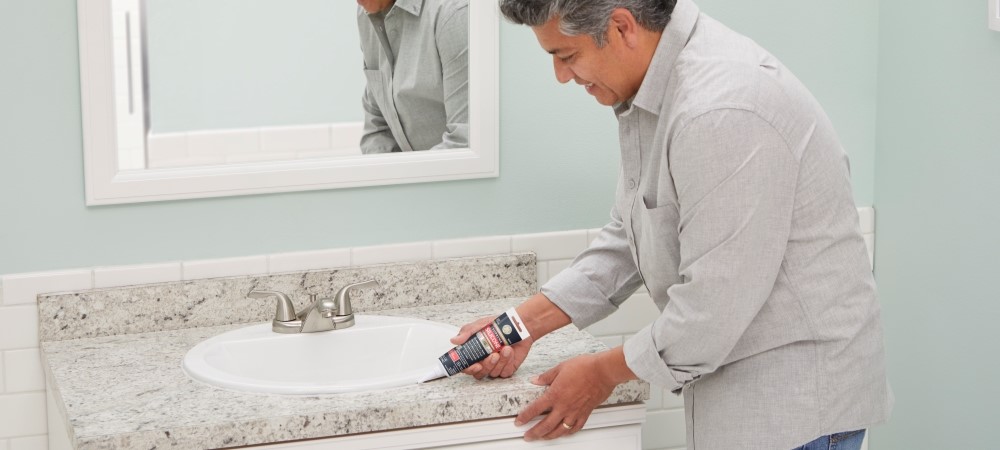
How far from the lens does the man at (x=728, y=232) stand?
1.70 meters

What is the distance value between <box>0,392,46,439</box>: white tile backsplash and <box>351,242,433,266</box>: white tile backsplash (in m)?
0.68

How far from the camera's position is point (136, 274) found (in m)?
2.41

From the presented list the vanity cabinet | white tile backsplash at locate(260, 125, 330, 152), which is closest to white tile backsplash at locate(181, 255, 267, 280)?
white tile backsplash at locate(260, 125, 330, 152)

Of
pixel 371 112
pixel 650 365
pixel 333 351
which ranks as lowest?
pixel 333 351

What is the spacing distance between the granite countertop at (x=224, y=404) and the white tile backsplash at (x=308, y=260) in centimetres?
30

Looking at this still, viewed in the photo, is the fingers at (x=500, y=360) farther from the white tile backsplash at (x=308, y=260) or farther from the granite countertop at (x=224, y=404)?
the white tile backsplash at (x=308, y=260)

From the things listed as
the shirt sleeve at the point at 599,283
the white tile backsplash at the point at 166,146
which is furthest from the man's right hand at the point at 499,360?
the white tile backsplash at the point at 166,146

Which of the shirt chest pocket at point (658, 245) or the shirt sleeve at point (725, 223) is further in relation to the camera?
the shirt chest pocket at point (658, 245)

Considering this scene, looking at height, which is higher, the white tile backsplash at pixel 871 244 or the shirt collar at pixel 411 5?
the shirt collar at pixel 411 5

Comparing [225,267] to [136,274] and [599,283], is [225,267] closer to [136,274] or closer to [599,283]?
[136,274]

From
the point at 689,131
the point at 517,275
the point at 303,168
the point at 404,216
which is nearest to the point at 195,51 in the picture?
the point at 303,168

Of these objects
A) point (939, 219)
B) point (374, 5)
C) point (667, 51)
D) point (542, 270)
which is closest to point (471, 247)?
point (542, 270)

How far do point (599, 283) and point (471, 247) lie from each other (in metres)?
0.48

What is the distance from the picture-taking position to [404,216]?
8.41 ft
